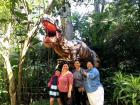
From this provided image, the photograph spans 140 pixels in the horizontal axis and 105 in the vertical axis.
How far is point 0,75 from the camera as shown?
40.5ft

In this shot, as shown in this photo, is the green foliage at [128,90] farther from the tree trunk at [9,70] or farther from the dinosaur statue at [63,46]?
the tree trunk at [9,70]

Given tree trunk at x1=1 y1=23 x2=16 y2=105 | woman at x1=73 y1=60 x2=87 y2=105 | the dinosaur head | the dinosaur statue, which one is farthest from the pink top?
tree trunk at x1=1 y1=23 x2=16 y2=105

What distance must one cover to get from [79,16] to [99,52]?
2926 mm

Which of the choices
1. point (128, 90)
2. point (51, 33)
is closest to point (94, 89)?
→ point (128, 90)

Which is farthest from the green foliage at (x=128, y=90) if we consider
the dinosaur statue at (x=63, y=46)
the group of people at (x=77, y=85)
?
the group of people at (x=77, y=85)

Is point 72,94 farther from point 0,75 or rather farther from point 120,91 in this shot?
point 0,75

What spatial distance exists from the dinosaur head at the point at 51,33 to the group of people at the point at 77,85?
2.08 feet

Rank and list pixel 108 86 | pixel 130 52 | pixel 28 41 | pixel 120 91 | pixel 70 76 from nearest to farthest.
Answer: pixel 70 76 → pixel 120 91 → pixel 28 41 → pixel 108 86 → pixel 130 52

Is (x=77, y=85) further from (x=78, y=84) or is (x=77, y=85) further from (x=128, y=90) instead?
(x=128, y=90)

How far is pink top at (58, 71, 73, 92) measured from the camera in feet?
27.8

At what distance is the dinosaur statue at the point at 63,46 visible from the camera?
8641 millimetres

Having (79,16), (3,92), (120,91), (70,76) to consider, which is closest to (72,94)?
(70,76)

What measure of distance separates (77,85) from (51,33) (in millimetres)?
1434

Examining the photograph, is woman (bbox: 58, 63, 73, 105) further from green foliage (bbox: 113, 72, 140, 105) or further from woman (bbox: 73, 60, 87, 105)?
green foliage (bbox: 113, 72, 140, 105)
